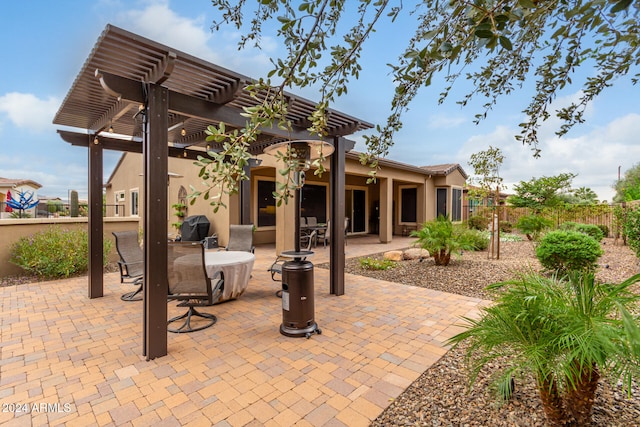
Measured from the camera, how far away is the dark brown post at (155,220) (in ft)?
8.74

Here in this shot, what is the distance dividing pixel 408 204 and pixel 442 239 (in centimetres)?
757

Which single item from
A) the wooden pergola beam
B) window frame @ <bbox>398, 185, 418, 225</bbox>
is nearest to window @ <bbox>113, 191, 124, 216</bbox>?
window frame @ <bbox>398, 185, 418, 225</bbox>

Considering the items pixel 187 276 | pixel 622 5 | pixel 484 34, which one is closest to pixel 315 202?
pixel 187 276

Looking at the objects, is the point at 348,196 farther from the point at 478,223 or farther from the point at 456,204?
the point at 478,223

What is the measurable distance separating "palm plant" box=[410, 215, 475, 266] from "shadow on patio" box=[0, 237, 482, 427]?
6.73 ft

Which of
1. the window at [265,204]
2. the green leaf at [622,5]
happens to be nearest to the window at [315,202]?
the window at [265,204]

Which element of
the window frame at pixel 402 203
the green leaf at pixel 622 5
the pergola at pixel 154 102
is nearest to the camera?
the green leaf at pixel 622 5

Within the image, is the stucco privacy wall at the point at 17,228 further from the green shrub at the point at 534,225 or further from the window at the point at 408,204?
the green shrub at the point at 534,225

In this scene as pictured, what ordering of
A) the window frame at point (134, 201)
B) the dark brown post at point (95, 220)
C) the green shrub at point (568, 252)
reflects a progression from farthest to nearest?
the window frame at point (134, 201) < the green shrub at point (568, 252) < the dark brown post at point (95, 220)

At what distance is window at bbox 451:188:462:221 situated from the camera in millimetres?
14172

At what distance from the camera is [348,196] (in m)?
13.4

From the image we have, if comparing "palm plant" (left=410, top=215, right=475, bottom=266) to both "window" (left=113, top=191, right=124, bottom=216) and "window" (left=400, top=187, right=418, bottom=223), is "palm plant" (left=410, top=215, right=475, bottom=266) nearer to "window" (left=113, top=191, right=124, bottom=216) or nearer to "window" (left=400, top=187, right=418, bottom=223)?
"window" (left=400, top=187, right=418, bottom=223)

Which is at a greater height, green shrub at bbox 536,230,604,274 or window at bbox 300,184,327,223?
window at bbox 300,184,327,223

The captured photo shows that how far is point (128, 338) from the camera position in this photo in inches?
123
